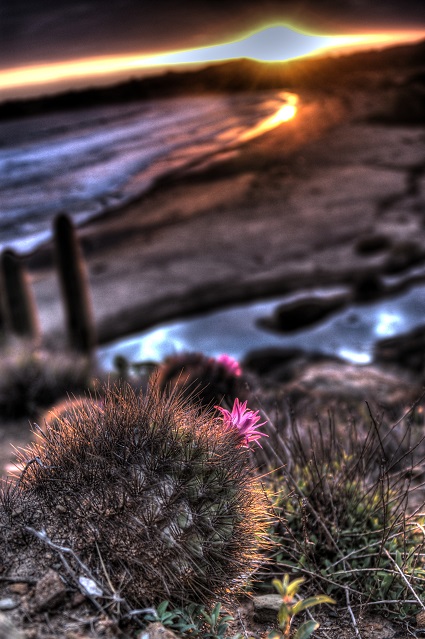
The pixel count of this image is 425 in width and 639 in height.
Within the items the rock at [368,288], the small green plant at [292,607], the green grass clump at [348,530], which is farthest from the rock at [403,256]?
the small green plant at [292,607]

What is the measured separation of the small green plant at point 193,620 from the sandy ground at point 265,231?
7958mm

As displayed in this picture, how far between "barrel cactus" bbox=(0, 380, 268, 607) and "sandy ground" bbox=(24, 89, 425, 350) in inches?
309

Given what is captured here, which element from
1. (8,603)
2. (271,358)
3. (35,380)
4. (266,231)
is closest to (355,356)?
(271,358)

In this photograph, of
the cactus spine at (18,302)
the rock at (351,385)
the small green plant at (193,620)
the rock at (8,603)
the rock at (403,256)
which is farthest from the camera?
the rock at (403,256)

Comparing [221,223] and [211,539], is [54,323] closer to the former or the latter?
[221,223]

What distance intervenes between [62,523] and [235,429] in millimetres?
561

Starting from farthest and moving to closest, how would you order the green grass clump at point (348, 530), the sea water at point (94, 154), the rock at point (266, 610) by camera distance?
the sea water at point (94, 154)
the green grass clump at point (348, 530)
the rock at point (266, 610)

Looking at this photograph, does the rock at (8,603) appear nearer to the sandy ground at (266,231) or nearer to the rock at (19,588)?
the rock at (19,588)

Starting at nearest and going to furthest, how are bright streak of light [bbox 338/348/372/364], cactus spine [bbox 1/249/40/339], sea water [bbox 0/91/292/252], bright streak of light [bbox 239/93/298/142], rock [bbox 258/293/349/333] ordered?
sea water [bbox 0/91/292/252] → bright streak of light [bbox 239/93/298/142] → bright streak of light [bbox 338/348/372/364] → cactus spine [bbox 1/249/40/339] → rock [bbox 258/293/349/333]

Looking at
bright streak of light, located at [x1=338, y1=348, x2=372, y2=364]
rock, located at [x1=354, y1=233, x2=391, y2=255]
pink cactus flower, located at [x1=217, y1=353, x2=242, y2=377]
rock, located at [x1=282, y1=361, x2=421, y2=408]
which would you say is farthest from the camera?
rock, located at [x1=354, y1=233, x2=391, y2=255]

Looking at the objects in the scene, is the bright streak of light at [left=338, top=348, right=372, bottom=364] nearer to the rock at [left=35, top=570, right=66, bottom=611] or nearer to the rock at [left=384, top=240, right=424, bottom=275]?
the rock at [left=384, top=240, right=424, bottom=275]

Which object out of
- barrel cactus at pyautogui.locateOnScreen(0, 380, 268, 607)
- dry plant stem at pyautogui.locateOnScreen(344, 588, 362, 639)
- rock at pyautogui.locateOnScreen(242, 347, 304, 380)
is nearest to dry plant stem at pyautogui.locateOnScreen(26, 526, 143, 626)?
barrel cactus at pyautogui.locateOnScreen(0, 380, 268, 607)

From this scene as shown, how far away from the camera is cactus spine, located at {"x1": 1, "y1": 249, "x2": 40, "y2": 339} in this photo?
8.12 m

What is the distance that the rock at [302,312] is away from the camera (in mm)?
9312
